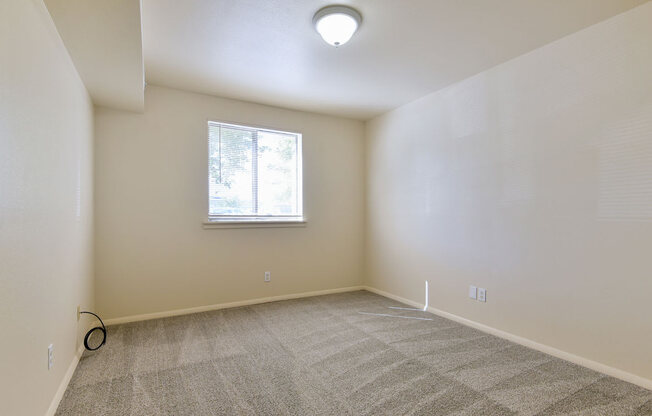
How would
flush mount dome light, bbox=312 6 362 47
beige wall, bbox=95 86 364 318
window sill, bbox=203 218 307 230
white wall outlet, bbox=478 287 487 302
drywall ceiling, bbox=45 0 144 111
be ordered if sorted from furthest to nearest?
window sill, bbox=203 218 307 230
beige wall, bbox=95 86 364 318
white wall outlet, bbox=478 287 487 302
flush mount dome light, bbox=312 6 362 47
drywall ceiling, bbox=45 0 144 111

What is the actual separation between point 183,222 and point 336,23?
2504 mm

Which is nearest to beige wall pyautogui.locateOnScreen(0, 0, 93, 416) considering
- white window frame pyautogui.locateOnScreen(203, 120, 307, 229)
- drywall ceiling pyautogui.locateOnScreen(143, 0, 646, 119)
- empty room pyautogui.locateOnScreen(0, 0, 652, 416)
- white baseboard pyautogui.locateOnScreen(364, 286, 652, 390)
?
empty room pyautogui.locateOnScreen(0, 0, 652, 416)

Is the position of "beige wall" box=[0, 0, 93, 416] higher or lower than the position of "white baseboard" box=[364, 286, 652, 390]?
higher

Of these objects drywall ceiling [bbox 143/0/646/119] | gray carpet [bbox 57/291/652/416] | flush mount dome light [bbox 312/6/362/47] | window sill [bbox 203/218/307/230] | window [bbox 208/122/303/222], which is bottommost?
gray carpet [bbox 57/291/652/416]

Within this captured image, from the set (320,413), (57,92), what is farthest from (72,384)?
(57,92)

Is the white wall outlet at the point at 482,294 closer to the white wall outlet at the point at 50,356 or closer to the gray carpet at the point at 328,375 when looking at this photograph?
the gray carpet at the point at 328,375

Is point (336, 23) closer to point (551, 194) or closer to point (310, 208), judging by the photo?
point (551, 194)

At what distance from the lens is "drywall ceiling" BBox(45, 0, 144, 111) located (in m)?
1.72

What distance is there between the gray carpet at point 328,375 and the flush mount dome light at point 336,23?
7.61 feet

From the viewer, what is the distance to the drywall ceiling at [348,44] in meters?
2.11

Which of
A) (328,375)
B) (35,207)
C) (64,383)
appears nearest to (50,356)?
(64,383)

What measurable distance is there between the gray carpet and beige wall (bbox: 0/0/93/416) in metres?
0.41

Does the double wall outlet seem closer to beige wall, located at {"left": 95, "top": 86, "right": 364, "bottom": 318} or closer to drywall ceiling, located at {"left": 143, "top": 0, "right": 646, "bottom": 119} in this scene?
beige wall, located at {"left": 95, "top": 86, "right": 364, "bottom": 318}

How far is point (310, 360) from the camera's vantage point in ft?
7.99
